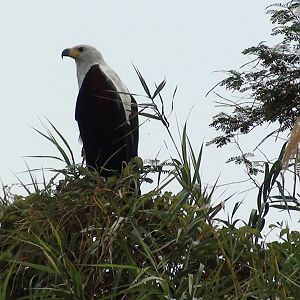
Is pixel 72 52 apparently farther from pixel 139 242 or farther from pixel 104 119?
pixel 139 242

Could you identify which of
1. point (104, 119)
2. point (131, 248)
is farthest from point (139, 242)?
point (104, 119)

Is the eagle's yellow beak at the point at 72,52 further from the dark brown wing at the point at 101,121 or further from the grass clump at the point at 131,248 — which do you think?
the grass clump at the point at 131,248

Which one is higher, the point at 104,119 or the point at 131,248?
the point at 104,119

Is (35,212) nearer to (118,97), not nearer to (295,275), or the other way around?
(295,275)

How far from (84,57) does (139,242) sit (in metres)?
3.13

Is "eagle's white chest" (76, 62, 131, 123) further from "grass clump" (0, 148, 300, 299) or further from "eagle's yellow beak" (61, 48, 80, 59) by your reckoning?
"grass clump" (0, 148, 300, 299)

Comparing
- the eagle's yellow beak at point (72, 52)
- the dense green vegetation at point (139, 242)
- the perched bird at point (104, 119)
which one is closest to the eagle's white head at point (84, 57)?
the eagle's yellow beak at point (72, 52)

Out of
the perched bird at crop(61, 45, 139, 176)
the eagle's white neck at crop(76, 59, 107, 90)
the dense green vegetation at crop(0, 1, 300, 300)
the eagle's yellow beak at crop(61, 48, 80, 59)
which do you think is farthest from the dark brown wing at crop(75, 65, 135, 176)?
the dense green vegetation at crop(0, 1, 300, 300)

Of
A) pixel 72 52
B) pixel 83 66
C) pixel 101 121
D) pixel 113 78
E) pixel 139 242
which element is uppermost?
pixel 72 52

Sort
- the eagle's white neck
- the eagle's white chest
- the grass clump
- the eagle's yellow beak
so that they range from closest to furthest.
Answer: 1. the grass clump
2. the eagle's white chest
3. the eagle's white neck
4. the eagle's yellow beak

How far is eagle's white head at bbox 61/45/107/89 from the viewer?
255 inches

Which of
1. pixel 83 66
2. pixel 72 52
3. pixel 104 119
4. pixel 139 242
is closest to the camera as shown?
pixel 139 242

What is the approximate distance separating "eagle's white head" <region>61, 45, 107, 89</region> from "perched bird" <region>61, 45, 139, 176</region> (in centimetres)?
26

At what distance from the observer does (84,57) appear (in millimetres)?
6566
